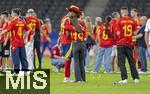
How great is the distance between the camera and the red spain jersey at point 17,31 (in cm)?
2315

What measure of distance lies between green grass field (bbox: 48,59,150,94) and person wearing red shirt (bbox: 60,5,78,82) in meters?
0.52

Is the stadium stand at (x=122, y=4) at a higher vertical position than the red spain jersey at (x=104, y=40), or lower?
higher

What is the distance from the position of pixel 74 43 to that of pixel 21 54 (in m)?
2.62

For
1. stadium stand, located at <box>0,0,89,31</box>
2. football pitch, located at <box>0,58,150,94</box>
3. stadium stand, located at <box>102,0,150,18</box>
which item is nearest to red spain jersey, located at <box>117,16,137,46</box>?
football pitch, located at <box>0,58,150,94</box>

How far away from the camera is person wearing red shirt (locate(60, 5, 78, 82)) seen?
70.5ft

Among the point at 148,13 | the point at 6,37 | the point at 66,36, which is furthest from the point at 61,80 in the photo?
the point at 148,13

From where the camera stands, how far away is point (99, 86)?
2042 centimetres

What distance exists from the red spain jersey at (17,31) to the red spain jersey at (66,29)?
4.54 ft

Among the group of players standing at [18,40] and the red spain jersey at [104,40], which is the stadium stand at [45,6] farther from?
the red spain jersey at [104,40]

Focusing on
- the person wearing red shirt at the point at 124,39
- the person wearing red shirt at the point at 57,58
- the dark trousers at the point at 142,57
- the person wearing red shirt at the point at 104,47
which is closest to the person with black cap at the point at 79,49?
the person wearing red shirt at the point at 124,39

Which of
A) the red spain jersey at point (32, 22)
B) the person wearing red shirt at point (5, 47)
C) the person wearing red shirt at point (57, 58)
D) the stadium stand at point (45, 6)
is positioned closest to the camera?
the person wearing red shirt at point (5, 47)

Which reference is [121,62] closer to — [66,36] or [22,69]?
[66,36]

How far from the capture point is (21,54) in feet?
77.7

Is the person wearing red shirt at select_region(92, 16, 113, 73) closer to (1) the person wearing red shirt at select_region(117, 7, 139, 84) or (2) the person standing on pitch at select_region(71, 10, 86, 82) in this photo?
(2) the person standing on pitch at select_region(71, 10, 86, 82)
